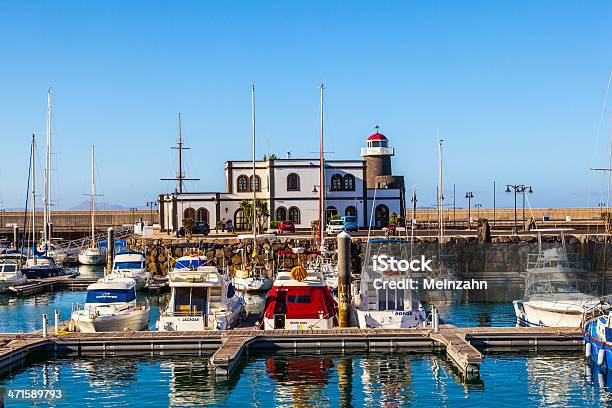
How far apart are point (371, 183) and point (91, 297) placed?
53063 millimetres

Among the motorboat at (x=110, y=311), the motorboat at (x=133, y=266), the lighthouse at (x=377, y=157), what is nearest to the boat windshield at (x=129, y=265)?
the motorboat at (x=133, y=266)

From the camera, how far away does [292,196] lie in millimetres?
77438

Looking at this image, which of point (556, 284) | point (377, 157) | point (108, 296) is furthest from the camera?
point (377, 157)

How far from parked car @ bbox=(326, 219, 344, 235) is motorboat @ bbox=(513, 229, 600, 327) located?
82.9 ft

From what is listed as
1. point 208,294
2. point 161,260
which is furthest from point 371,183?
point 208,294

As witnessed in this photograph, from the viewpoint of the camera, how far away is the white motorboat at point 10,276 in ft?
183

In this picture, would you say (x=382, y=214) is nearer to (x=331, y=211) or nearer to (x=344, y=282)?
(x=331, y=211)

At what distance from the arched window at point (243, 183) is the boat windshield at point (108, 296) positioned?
1615 inches

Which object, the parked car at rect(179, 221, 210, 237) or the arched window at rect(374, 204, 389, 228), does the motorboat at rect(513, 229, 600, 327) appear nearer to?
the arched window at rect(374, 204, 389, 228)

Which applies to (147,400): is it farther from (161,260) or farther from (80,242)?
(80,242)

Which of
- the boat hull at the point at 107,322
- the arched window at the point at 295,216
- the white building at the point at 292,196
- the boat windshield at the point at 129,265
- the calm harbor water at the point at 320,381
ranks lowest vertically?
the calm harbor water at the point at 320,381

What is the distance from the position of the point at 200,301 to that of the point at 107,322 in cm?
378

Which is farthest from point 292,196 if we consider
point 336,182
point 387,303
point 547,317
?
point 547,317

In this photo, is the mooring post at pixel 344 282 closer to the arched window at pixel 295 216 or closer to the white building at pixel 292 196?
the white building at pixel 292 196
